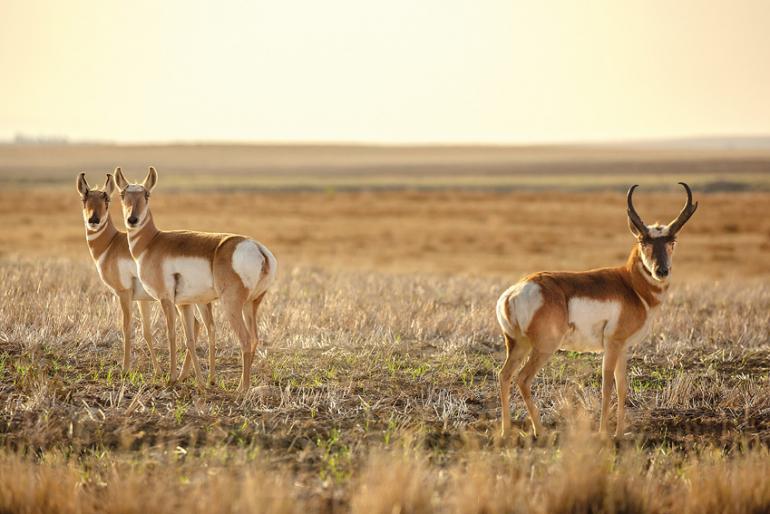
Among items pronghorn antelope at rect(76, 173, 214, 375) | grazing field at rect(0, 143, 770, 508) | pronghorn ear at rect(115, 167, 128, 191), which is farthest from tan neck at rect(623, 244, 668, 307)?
pronghorn ear at rect(115, 167, 128, 191)

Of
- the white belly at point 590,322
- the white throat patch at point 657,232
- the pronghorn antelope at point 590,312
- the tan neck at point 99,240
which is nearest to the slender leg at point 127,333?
the tan neck at point 99,240

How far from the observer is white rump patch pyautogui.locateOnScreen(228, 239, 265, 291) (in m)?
9.70

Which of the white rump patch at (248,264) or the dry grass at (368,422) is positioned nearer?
the dry grass at (368,422)

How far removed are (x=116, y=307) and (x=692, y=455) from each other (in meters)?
9.02

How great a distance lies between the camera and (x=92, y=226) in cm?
1110

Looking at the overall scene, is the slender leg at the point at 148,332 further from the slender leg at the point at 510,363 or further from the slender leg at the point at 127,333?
the slender leg at the point at 510,363

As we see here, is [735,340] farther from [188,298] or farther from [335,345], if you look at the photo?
[188,298]

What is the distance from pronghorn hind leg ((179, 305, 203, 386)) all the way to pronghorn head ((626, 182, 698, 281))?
4708 mm

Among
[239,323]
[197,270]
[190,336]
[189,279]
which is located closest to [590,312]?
[239,323]

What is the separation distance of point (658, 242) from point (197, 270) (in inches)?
185

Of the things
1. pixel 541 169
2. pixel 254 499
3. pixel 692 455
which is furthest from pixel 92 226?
pixel 541 169

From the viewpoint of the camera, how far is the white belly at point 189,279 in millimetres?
9984

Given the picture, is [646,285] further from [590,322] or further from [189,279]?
[189,279]

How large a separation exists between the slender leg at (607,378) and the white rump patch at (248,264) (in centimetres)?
357
